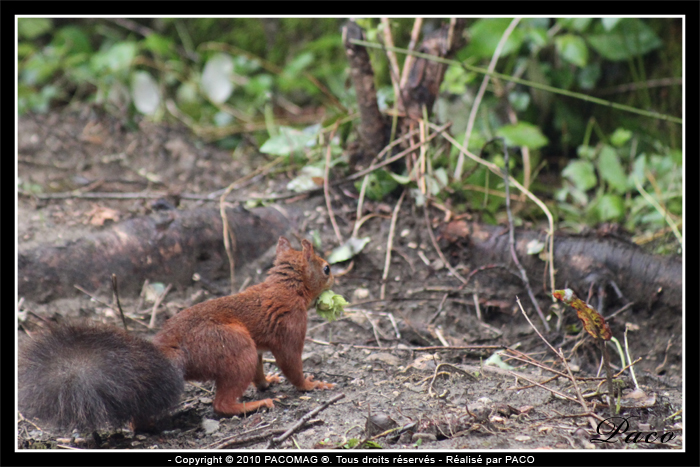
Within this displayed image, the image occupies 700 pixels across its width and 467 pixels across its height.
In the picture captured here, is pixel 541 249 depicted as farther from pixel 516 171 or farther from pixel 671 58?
pixel 671 58

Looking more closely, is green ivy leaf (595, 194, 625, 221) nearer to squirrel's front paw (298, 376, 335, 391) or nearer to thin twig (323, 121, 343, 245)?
thin twig (323, 121, 343, 245)

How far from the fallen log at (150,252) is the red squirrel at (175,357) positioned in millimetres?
1070

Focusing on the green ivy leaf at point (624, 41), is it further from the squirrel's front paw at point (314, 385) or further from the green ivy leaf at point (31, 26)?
the green ivy leaf at point (31, 26)

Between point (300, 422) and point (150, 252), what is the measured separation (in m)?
1.91

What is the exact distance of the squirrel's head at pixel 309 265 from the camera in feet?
10.4

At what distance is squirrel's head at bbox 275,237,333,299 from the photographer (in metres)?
3.16

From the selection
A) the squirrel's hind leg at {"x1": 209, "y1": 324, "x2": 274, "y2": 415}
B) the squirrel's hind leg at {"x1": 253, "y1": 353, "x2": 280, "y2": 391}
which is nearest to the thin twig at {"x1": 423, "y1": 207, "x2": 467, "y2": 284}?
the squirrel's hind leg at {"x1": 253, "y1": 353, "x2": 280, "y2": 391}

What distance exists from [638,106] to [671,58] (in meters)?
0.53

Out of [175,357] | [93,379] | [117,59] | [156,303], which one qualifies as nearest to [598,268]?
[175,357]

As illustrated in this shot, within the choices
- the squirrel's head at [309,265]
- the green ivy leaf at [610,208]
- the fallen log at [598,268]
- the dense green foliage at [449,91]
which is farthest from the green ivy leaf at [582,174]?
the squirrel's head at [309,265]

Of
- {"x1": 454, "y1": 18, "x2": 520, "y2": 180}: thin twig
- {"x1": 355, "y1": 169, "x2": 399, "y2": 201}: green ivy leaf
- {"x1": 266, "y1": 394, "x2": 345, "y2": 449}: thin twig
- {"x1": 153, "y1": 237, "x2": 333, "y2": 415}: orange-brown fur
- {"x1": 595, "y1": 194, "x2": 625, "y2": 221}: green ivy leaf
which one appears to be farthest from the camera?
{"x1": 595, "y1": 194, "x2": 625, "y2": 221}: green ivy leaf

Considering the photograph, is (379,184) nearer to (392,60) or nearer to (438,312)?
(392,60)

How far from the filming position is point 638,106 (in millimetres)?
6074

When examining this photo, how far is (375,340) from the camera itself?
3.53 meters
